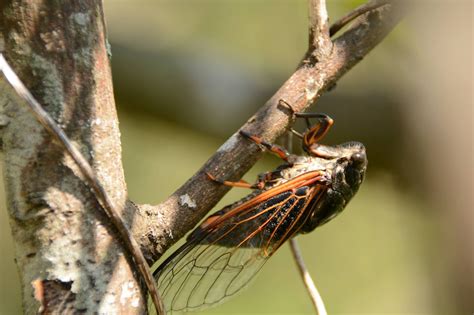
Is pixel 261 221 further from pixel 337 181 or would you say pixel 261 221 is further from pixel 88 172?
pixel 88 172

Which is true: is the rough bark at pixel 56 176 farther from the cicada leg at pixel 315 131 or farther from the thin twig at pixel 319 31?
the cicada leg at pixel 315 131

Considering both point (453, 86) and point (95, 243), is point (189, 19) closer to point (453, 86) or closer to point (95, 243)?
point (453, 86)

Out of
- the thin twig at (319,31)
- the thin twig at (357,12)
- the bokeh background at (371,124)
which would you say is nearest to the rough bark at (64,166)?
the thin twig at (319,31)

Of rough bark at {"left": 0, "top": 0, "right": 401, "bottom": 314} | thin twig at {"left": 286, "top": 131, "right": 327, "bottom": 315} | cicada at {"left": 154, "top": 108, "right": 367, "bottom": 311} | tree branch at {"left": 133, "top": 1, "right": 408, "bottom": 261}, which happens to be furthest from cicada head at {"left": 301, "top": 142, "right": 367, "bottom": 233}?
rough bark at {"left": 0, "top": 0, "right": 401, "bottom": 314}

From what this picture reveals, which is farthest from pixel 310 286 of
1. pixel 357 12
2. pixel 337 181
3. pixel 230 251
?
pixel 357 12

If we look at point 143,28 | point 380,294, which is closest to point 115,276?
point 143,28
